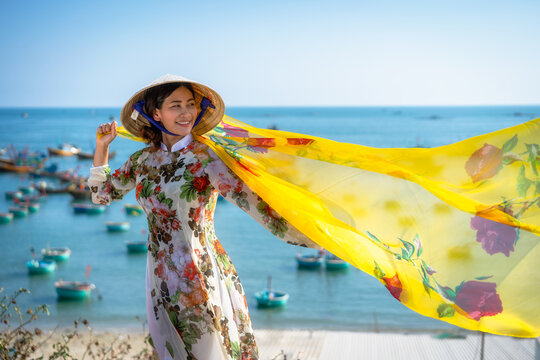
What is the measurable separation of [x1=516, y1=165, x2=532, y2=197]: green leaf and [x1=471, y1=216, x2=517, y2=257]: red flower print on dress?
0.16 meters

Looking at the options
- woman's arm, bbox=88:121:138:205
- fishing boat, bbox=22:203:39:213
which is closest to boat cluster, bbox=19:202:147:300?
fishing boat, bbox=22:203:39:213

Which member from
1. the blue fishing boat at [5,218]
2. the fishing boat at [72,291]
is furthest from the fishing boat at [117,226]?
the fishing boat at [72,291]

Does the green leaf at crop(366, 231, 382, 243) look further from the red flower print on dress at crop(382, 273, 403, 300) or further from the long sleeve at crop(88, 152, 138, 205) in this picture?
the long sleeve at crop(88, 152, 138, 205)

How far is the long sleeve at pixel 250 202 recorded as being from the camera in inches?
103

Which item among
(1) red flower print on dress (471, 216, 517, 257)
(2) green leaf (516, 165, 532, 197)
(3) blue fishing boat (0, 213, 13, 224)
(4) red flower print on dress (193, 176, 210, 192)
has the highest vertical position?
(2) green leaf (516, 165, 532, 197)

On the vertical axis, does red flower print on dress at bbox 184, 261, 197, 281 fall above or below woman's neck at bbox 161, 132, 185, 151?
below

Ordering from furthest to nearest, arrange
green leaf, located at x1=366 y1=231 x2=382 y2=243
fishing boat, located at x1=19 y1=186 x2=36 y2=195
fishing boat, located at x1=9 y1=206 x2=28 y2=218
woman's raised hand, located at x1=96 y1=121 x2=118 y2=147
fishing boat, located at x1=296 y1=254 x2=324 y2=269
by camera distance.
→ fishing boat, located at x1=19 y1=186 x2=36 y2=195
fishing boat, located at x1=9 y1=206 x2=28 y2=218
fishing boat, located at x1=296 y1=254 x2=324 y2=269
woman's raised hand, located at x1=96 y1=121 x2=118 y2=147
green leaf, located at x1=366 y1=231 x2=382 y2=243

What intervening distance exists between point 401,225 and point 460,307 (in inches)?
17.0

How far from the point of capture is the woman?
2.55 meters

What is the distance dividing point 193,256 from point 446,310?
44.3 inches

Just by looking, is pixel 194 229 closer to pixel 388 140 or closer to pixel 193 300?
pixel 193 300

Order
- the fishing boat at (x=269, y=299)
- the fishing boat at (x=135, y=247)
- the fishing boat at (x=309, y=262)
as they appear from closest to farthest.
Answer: the fishing boat at (x=269, y=299) < the fishing boat at (x=309, y=262) < the fishing boat at (x=135, y=247)

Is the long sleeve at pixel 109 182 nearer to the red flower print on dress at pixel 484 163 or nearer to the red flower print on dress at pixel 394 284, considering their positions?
the red flower print on dress at pixel 394 284

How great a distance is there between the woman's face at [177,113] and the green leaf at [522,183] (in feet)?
4.97
